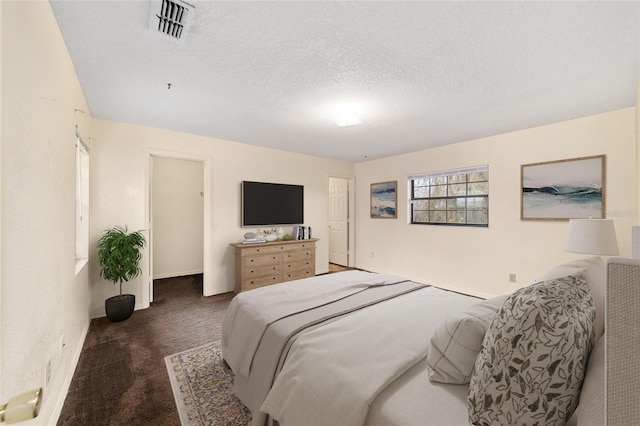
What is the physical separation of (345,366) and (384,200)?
459cm

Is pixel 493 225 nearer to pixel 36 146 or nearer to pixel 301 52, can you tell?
pixel 301 52

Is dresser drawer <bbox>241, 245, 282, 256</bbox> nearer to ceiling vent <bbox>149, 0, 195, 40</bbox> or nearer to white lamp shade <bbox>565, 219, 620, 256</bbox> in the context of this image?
ceiling vent <bbox>149, 0, 195, 40</bbox>

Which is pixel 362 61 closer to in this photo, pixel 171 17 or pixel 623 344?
pixel 171 17

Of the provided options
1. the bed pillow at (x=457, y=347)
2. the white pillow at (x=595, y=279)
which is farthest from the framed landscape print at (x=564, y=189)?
the bed pillow at (x=457, y=347)

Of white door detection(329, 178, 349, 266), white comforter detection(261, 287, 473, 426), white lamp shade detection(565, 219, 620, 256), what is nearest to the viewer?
white comforter detection(261, 287, 473, 426)

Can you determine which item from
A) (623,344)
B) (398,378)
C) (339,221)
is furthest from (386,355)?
(339,221)

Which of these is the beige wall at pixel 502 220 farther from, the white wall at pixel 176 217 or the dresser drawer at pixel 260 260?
the white wall at pixel 176 217

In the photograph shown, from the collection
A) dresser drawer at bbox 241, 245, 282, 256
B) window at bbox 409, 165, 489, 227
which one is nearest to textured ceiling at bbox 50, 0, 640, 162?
window at bbox 409, 165, 489, 227

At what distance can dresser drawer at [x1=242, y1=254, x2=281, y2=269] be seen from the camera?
4.16m

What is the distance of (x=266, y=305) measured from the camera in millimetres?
1926

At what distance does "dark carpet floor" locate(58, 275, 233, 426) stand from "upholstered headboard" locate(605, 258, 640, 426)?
208 centimetres

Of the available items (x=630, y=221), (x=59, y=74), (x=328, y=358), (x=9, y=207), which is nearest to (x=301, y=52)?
(x=59, y=74)

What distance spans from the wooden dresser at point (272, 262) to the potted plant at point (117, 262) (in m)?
1.38

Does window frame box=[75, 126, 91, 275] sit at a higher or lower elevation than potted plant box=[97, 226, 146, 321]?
higher
